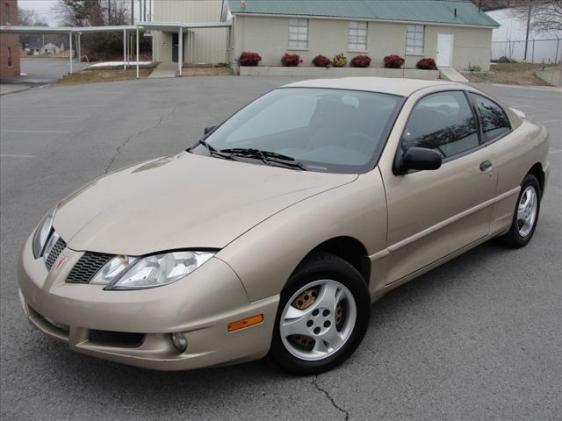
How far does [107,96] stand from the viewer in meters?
22.2

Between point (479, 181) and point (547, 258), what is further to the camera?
point (547, 258)

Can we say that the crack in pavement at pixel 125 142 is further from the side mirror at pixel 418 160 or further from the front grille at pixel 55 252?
the side mirror at pixel 418 160

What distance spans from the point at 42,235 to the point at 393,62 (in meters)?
31.6

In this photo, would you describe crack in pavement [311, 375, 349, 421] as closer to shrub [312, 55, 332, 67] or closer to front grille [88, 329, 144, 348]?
front grille [88, 329, 144, 348]

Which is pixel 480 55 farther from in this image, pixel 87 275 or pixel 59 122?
pixel 87 275

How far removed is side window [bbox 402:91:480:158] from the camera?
4.24 m

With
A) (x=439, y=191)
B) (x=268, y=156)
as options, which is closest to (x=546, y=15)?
(x=439, y=191)

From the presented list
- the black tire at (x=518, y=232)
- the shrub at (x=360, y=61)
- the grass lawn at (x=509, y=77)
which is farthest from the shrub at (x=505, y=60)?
the black tire at (x=518, y=232)

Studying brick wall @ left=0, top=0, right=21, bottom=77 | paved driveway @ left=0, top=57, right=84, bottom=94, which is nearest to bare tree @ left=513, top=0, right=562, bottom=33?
paved driveway @ left=0, top=57, right=84, bottom=94

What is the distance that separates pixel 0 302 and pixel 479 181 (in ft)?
11.5

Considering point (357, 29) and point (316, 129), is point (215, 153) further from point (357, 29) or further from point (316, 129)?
point (357, 29)

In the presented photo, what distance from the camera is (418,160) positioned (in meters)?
3.79

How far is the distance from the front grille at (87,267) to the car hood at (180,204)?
4 centimetres

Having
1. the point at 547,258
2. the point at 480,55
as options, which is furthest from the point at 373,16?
the point at 547,258
